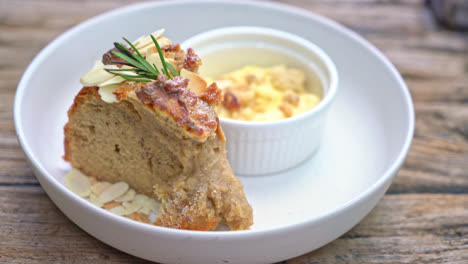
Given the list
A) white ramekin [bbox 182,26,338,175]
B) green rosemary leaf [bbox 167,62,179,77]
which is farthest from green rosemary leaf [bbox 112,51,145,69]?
white ramekin [bbox 182,26,338,175]

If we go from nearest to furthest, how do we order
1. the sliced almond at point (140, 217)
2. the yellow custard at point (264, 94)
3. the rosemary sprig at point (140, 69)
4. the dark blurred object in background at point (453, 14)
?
the rosemary sprig at point (140, 69) < the sliced almond at point (140, 217) < the yellow custard at point (264, 94) < the dark blurred object in background at point (453, 14)

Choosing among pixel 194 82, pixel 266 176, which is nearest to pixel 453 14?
pixel 266 176

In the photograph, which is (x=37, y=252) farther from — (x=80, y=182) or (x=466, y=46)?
(x=466, y=46)

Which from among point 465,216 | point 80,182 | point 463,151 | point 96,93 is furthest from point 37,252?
point 463,151

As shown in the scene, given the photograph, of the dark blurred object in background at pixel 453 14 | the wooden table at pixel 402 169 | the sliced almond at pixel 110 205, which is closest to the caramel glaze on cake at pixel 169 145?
the sliced almond at pixel 110 205

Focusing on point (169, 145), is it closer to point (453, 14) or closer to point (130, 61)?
point (130, 61)

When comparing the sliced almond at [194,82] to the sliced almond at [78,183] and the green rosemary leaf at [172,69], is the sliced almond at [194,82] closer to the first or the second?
the green rosemary leaf at [172,69]

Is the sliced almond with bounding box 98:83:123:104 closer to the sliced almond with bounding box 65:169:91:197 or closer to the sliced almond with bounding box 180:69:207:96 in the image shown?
the sliced almond with bounding box 180:69:207:96
